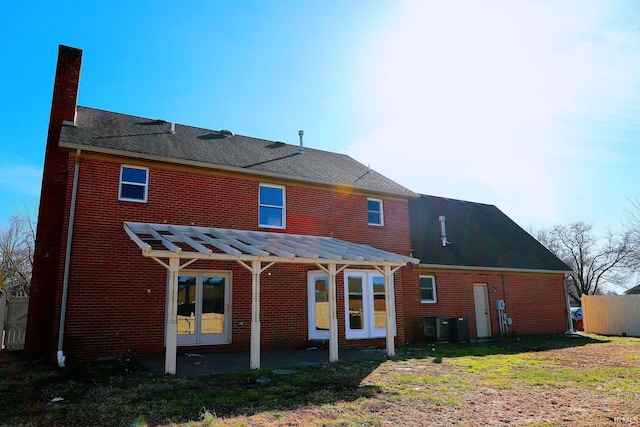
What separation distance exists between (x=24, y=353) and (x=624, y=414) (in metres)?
13.6

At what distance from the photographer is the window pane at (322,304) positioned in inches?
537

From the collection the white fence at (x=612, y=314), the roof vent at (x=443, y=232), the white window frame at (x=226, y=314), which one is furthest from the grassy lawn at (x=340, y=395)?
the white fence at (x=612, y=314)

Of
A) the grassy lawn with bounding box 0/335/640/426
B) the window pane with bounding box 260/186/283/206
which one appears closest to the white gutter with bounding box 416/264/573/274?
the window pane with bounding box 260/186/283/206

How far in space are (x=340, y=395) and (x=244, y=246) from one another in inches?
176

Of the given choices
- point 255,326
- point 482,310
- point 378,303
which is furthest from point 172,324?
point 482,310

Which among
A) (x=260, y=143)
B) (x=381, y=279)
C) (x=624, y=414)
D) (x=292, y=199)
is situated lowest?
(x=624, y=414)

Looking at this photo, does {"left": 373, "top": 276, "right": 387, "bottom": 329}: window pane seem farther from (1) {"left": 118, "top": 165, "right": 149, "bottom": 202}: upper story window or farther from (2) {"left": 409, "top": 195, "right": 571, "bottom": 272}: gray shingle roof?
(1) {"left": 118, "top": 165, "right": 149, "bottom": 202}: upper story window

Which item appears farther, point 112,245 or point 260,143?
point 260,143

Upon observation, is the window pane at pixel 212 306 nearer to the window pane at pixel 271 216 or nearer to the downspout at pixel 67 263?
the window pane at pixel 271 216

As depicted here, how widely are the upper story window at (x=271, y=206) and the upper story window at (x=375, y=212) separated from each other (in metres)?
3.52

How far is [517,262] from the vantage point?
2034cm

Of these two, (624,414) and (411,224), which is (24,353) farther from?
(411,224)

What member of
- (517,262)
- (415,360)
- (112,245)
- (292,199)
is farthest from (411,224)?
(112,245)

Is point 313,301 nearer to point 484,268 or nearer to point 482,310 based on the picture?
point 484,268
